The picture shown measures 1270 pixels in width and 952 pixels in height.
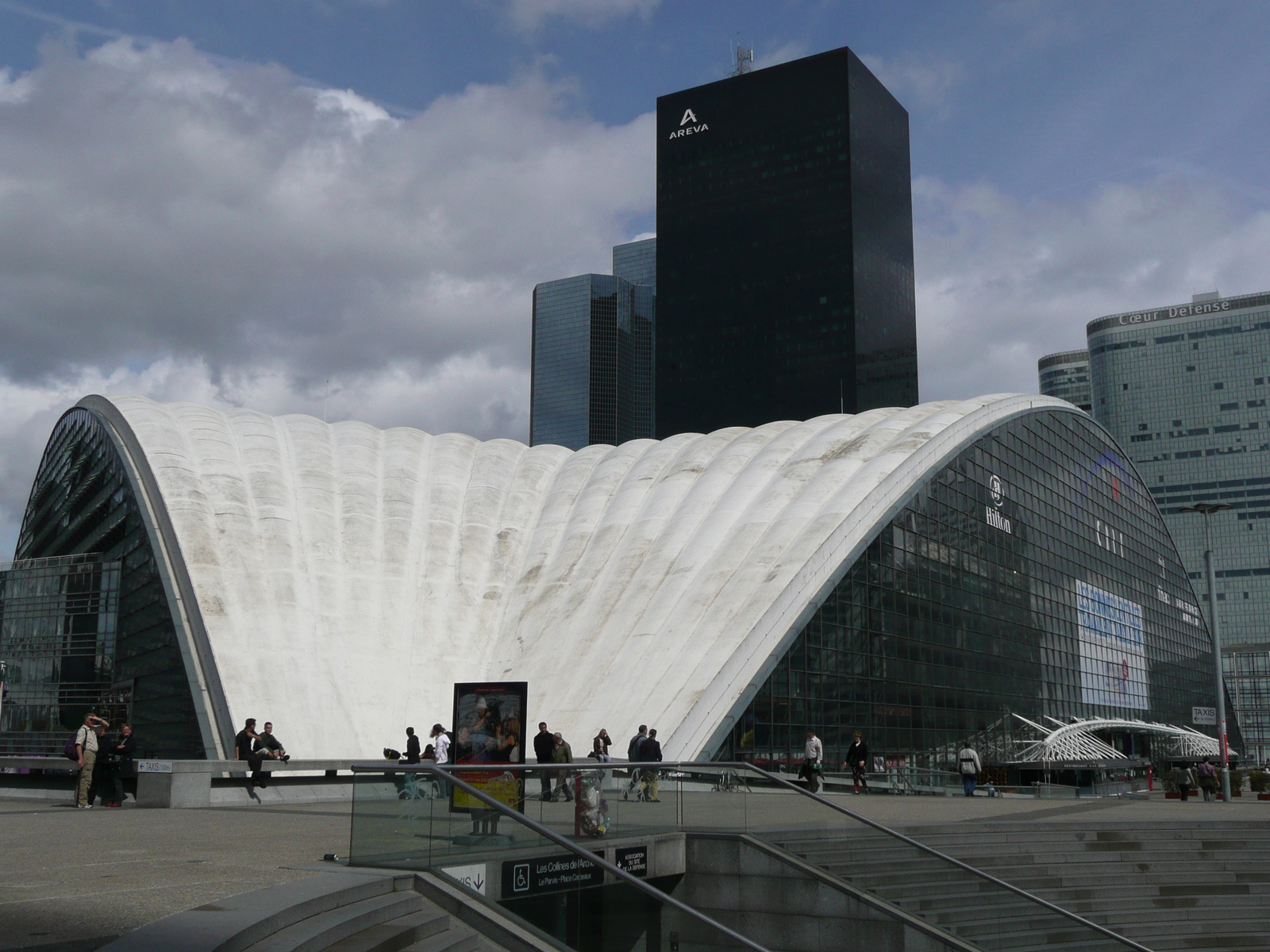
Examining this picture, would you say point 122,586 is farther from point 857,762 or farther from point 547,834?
point 547,834

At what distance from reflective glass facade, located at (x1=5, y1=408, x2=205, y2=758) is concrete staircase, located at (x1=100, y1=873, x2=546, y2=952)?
25830 mm

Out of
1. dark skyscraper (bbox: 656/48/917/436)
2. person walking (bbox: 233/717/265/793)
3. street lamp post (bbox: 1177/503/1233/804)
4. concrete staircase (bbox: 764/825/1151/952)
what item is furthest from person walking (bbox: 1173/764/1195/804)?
dark skyscraper (bbox: 656/48/917/436)

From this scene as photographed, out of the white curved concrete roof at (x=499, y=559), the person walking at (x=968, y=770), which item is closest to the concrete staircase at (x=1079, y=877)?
the person walking at (x=968, y=770)

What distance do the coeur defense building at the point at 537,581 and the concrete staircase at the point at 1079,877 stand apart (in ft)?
44.7

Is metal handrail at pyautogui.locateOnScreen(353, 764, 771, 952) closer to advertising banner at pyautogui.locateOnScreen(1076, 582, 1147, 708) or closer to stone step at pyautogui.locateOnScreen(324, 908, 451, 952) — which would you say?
stone step at pyautogui.locateOnScreen(324, 908, 451, 952)

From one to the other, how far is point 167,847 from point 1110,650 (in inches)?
2221

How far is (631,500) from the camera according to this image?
45281mm

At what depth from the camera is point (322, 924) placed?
1010 centimetres

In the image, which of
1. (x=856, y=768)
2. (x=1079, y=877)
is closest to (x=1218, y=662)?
(x=856, y=768)

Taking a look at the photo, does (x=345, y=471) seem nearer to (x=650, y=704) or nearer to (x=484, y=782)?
(x=650, y=704)

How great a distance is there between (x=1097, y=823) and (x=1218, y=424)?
17649 cm

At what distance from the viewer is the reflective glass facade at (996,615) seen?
37.8m

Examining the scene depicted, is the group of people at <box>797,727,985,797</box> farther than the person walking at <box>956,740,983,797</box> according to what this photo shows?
No

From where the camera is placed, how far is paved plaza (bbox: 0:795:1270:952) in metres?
9.77
